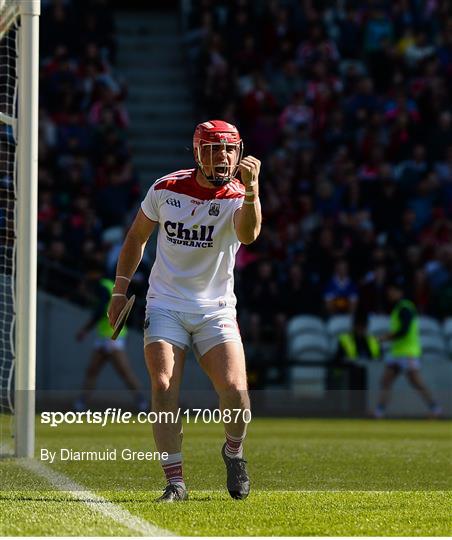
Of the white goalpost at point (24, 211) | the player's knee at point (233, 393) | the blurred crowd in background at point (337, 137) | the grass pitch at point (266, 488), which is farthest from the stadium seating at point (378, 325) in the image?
the player's knee at point (233, 393)

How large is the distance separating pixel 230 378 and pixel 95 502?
108cm

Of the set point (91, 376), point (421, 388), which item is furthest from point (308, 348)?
point (91, 376)

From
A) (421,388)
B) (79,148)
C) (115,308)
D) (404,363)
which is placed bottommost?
(421,388)

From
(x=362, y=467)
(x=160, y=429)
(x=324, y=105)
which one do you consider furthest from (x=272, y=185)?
(x=160, y=429)

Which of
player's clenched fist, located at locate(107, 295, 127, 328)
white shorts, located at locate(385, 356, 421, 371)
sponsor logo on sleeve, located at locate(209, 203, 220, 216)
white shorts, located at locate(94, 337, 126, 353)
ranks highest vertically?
sponsor logo on sleeve, located at locate(209, 203, 220, 216)

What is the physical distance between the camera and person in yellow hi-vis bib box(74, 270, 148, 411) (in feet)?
60.3

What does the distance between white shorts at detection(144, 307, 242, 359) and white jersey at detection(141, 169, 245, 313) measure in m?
0.04

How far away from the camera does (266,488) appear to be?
9.26 metres

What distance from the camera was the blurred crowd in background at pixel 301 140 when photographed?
2147 cm

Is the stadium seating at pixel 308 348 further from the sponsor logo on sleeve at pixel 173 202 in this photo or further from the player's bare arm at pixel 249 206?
the player's bare arm at pixel 249 206

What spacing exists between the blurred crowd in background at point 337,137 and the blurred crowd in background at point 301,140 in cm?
2

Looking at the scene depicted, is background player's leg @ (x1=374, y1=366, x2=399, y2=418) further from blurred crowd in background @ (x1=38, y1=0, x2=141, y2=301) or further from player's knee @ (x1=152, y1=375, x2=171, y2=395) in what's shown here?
player's knee @ (x1=152, y1=375, x2=171, y2=395)

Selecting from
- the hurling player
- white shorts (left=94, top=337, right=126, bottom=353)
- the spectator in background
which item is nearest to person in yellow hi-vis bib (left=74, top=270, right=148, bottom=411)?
white shorts (left=94, top=337, right=126, bottom=353)

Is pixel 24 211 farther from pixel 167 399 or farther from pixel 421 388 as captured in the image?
pixel 421 388
